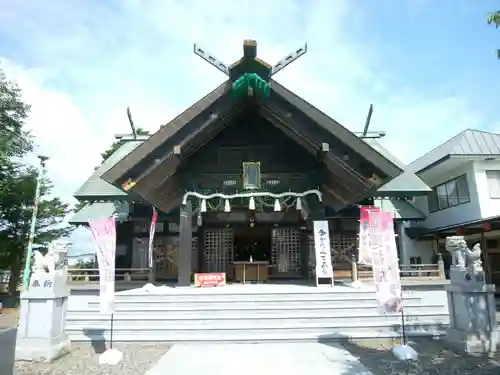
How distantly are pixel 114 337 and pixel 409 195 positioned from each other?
1172 centimetres

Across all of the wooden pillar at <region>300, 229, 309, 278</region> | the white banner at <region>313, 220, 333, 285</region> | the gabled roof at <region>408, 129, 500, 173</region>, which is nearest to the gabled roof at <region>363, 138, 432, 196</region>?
the gabled roof at <region>408, 129, 500, 173</region>

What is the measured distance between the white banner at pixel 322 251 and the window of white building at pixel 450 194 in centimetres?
847

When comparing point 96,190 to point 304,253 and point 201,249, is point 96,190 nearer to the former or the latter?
point 201,249

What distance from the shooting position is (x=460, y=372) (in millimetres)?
5504

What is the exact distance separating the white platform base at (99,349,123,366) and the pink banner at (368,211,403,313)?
5.06m

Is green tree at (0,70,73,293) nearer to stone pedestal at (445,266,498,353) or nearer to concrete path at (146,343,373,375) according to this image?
concrete path at (146,343,373,375)

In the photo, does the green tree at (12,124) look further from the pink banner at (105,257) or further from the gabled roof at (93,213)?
the pink banner at (105,257)

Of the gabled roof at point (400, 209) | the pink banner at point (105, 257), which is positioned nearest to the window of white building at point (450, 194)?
the gabled roof at point (400, 209)

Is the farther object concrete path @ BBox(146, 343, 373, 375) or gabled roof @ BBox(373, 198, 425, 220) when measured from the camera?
gabled roof @ BBox(373, 198, 425, 220)

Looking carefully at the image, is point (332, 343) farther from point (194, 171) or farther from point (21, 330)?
point (194, 171)

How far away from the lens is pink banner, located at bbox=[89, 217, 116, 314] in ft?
22.9

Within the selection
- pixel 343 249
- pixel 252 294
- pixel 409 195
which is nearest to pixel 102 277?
pixel 252 294

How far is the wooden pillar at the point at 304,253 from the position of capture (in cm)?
1399

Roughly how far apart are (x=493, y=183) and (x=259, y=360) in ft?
45.2
